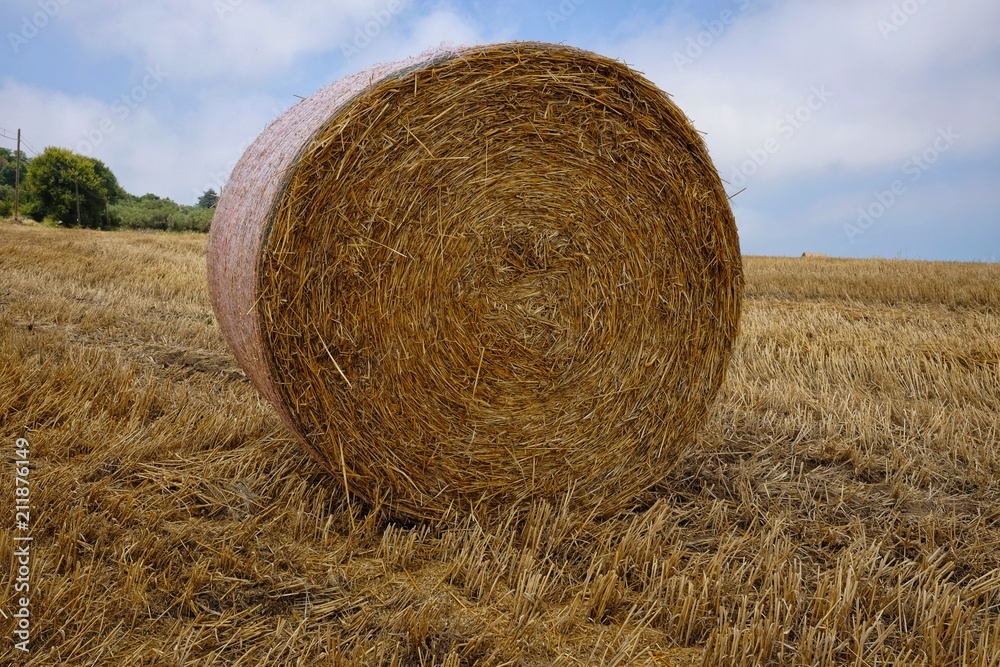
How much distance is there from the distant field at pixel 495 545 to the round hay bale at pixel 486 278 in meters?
0.33

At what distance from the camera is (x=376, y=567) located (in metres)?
3.00

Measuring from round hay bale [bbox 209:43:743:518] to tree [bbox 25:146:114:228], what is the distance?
35.1 m

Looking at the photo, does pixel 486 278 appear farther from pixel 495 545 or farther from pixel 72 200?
pixel 72 200

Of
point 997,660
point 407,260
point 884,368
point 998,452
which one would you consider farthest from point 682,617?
point 884,368

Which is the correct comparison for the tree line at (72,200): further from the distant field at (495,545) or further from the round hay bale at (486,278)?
the round hay bale at (486,278)

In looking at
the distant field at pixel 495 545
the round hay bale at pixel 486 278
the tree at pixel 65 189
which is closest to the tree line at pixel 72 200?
the tree at pixel 65 189

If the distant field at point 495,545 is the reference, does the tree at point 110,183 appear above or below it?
above

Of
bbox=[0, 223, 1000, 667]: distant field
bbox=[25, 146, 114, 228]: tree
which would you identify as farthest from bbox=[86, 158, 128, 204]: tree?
bbox=[0, 223, 1000, 667]: distant field

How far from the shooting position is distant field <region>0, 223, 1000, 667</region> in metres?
2.47

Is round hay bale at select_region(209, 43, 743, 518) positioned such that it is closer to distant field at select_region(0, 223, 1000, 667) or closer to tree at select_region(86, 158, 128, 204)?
distant field at select_region(0, 223, 1000, 667)

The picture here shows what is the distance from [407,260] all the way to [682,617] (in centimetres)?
174

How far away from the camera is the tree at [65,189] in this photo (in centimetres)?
3347

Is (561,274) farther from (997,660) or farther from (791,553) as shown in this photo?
(997,660)

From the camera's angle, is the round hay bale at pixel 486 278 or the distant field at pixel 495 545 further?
the round hay bale at pixel 486 278
